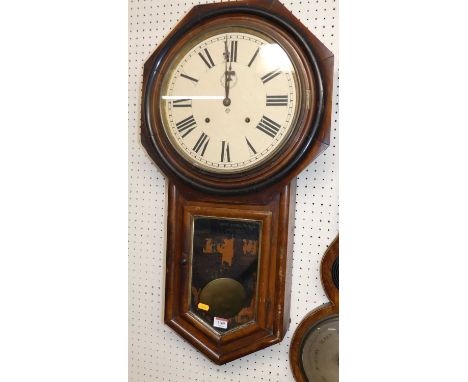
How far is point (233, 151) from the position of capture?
1154mm

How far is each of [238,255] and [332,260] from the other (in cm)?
29

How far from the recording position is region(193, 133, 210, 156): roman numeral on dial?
1.18 metres

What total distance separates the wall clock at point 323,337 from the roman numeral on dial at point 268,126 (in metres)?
0.39

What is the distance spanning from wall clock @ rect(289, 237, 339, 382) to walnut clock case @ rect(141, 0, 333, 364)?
89 mm

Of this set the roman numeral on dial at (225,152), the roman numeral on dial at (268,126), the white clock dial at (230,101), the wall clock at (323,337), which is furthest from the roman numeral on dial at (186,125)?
the wall clock at (323,337)

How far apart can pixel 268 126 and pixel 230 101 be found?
15cm

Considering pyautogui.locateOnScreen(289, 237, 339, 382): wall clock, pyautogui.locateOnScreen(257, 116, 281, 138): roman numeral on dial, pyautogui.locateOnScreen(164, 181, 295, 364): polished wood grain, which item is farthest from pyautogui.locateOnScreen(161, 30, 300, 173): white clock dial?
pyautogui.locateOnScreen(289, 237, 339, 382): wall clock

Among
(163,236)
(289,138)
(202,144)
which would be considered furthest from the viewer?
(163,236)

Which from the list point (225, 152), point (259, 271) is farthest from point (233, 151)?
point (259, 271)

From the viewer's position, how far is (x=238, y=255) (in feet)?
3.86

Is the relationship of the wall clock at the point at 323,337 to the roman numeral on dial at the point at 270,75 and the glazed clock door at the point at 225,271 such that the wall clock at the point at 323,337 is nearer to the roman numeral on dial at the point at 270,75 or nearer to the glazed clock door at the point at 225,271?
the glazed clock door at the point at 225,271

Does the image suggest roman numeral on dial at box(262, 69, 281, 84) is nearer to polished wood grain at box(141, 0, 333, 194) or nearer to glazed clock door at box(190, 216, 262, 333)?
polished wood grain at box(141, 0, 333, 194)

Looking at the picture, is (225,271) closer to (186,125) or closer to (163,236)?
(163,236)
